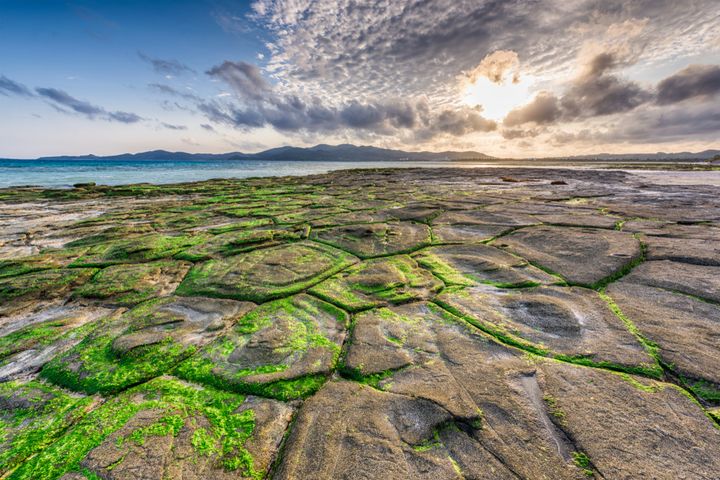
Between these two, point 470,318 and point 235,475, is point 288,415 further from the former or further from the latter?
point 470,318

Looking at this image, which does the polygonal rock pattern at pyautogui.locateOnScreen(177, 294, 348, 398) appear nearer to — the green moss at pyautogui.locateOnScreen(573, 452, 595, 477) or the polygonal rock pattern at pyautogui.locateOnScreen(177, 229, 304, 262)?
the green moss at pyautogui.locateOnScreen(573, 452, 595, 477)

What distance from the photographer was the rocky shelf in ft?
3.91

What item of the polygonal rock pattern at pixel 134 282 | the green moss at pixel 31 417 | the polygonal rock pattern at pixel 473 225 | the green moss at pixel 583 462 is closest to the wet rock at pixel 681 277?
the polygonal rock pattern at pixel 473 225

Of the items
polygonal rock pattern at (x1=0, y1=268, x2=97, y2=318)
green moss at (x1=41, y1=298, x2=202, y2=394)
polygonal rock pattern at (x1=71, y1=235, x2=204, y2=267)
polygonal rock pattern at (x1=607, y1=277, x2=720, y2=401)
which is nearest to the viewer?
polygonal rock pattern at (x1=607, y1=277, x2=720, y2=401)

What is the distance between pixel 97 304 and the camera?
261 centimetres

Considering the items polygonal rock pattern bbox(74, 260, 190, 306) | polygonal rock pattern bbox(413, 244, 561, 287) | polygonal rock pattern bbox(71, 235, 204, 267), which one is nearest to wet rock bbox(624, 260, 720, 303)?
polygonal rock pattern bbox(413, 244, 561, 287)

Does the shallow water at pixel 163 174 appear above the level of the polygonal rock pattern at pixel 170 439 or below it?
below

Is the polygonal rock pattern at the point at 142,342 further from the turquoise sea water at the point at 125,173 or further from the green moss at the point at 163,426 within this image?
the turquoise sea water at the point at 125,173

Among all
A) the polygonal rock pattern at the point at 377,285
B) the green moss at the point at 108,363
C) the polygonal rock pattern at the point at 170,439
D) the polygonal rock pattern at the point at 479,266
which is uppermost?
the polygonal rock pattern at the point at 170,439

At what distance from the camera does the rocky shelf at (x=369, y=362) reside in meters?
1.19

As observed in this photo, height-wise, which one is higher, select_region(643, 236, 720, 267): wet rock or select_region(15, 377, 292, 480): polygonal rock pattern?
select_region(15, 377, 292, 480): polygonal rock pattern

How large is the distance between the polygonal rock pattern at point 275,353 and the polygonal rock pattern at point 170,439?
110 mm

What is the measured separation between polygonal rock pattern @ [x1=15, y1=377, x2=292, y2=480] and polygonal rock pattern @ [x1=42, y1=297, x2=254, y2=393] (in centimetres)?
23

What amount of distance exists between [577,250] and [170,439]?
152 inches
